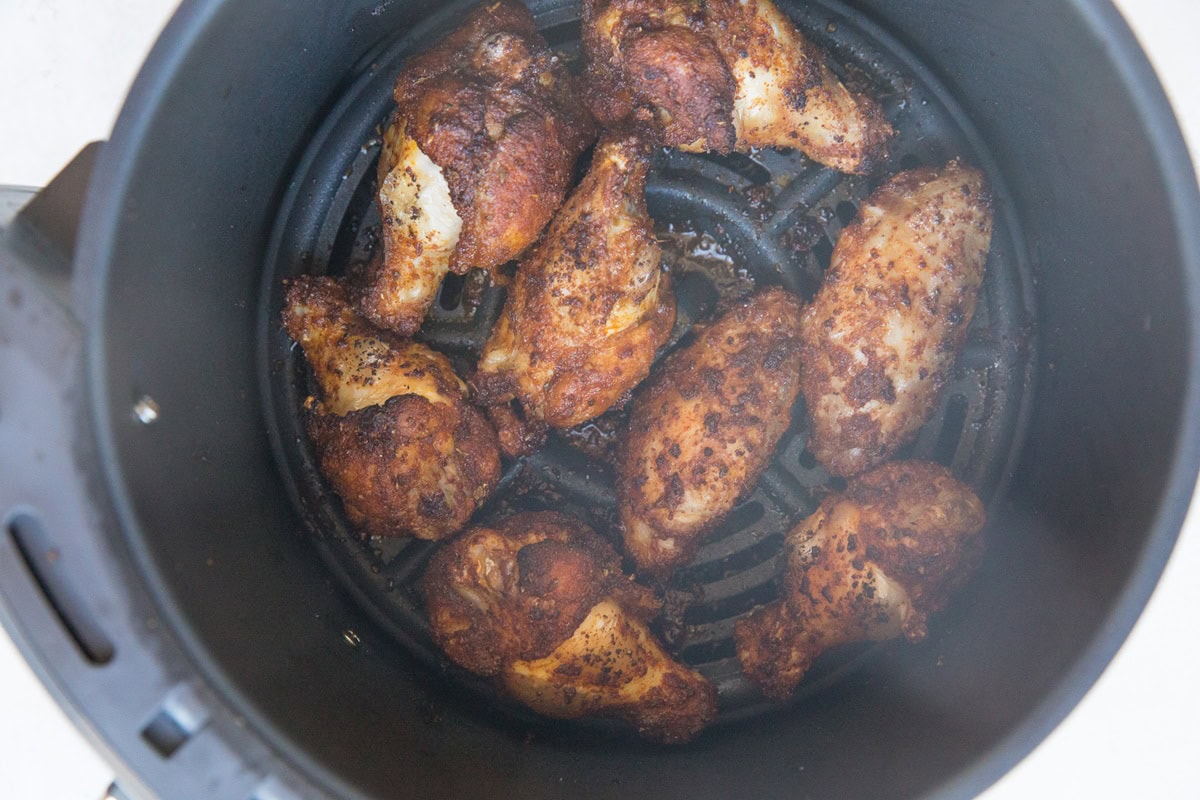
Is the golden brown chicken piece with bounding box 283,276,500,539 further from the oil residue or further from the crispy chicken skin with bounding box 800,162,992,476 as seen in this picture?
the crispy chicken skin with bounding box 800,162,992,476

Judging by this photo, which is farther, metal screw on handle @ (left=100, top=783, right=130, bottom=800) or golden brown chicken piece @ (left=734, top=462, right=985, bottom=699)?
golden brown chicken piece @ (left=734, top=462, right=985, bottom=699)

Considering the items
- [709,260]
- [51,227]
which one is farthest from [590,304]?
[51,227]

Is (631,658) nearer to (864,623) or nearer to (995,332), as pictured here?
(864,623)

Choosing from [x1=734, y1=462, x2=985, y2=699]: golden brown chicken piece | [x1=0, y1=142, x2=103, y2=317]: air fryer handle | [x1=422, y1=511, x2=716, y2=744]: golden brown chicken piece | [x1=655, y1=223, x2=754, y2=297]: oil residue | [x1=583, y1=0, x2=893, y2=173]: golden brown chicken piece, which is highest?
[x1=0, y1=142, x2=103, y2=317]: air fryer handle

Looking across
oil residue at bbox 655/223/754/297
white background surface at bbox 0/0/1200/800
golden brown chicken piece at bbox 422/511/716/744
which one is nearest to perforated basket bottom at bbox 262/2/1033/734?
oil residue at bbox 655/223/754/297

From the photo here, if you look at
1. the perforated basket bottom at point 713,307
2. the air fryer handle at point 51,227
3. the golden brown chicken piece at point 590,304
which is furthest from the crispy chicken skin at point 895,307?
the air fryer handle at point 51,227

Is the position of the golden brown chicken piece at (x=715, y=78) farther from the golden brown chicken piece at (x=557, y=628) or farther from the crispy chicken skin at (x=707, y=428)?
the golden brown chicken piece at (x=557, y=628)

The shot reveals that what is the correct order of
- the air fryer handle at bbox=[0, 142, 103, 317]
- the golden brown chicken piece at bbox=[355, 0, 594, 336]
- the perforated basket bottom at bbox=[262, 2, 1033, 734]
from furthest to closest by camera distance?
the perforated basket bottom at bbox=[262, 2, 1033, 734] < the golden brown chicken piece at bbox=[355, 0, 594, 336] < the air fryer handle at bbox=[0, 142, 103, 317]

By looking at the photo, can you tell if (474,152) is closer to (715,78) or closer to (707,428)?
(715,78)
